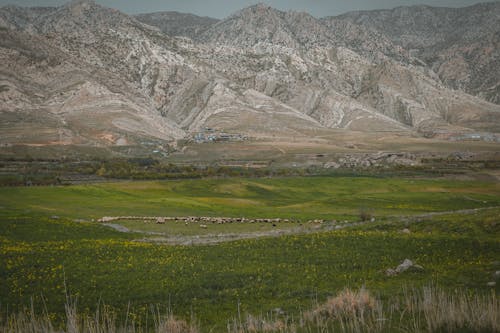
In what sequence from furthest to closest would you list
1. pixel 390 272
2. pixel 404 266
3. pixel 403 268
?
pixel 404 266
pixel 403 268
pixel 390 272

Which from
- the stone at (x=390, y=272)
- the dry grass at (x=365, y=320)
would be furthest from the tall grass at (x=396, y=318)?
the stone at (x=390, y=272)

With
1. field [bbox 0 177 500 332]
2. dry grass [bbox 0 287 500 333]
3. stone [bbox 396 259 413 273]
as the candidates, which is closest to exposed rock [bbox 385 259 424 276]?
stone [bbox 396 259 413 273]

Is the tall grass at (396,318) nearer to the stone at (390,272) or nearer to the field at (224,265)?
the field at (224,265)

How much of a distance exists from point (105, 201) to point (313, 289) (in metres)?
51.2

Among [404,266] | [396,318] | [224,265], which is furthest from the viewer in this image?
[224,265]

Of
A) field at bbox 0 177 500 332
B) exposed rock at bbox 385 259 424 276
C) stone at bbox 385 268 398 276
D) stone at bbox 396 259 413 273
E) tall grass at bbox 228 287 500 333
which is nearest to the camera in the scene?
tall grass at bbox 228 287 500 333

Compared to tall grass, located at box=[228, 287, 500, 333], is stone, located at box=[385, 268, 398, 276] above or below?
below

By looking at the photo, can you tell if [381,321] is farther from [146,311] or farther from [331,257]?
[331,257]

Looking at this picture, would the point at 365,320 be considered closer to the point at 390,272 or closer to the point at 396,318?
the point at 396,318

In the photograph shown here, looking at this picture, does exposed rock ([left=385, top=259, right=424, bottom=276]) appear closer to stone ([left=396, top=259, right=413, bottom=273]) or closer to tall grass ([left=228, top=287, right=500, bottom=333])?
stone ([left=396, top=259, right=413, bottom=273])

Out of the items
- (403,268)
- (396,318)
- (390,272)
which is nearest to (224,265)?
(390,272)

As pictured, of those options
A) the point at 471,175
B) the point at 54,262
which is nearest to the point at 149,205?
the point at 54,262

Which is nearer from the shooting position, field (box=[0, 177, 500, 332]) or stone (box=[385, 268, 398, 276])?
field (box=[0, 177, 500, 332])

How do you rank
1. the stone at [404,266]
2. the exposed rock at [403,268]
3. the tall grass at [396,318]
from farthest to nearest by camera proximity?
the stone at [404,266] < the exposed rock at [403,268] < the tall grass at [396,318]
